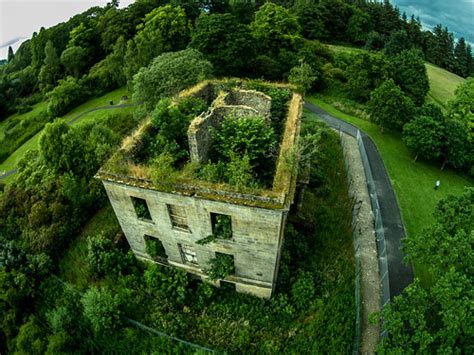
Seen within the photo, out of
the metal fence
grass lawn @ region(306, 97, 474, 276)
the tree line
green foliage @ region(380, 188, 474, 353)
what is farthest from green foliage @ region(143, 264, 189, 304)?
the tree line

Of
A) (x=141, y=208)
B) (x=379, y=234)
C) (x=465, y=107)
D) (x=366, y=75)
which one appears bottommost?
(x=379, y=234)

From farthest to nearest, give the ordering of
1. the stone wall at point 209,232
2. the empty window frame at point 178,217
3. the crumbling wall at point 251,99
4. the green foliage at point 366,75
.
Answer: the green foliage at point 366,75 < the crumbling wall at point 251,99 < the empty window frame at point 178,217 < the stone wall at point 209,232

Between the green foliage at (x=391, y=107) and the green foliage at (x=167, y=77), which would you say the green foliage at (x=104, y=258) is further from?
the green foliage at (x=391, y=107)

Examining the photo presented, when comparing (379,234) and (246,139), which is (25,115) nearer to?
(246,139)

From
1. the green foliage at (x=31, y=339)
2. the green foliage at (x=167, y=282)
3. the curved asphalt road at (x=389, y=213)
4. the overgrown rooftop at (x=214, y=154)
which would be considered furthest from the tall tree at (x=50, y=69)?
the green foliage at (x=167, y=282)

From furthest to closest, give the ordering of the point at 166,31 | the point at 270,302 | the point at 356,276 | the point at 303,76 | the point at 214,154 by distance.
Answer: the point at 166,31
the point at 303,76
the point at 356,276
the point at 270,302
the point at 214,154

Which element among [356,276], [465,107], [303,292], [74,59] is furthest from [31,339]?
[74,59]

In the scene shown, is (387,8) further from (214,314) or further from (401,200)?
(214,314)
